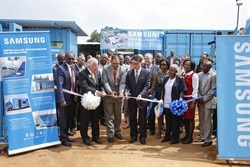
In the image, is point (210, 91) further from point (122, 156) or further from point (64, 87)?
point (64, 87)

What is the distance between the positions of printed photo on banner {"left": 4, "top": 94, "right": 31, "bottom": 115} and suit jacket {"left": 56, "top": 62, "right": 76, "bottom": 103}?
66cm

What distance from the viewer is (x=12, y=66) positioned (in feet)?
21.7

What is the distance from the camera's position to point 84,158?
6.36 metres

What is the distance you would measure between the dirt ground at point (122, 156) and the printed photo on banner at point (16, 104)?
0.86 m

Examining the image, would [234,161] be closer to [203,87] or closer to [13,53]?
[203,87]

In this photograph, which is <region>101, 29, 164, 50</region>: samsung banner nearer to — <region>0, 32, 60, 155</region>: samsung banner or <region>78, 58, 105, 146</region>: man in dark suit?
<region>78, 58, 105, 146</region>: man in dark suit

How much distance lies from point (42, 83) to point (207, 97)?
3.40 metres

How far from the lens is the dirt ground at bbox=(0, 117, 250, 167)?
6059mm

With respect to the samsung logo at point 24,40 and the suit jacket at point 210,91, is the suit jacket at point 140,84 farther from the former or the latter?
the samsung logo at point 24,40

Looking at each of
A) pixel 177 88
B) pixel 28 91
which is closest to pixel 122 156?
pixel 177 88

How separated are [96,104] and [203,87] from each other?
2.27 meters

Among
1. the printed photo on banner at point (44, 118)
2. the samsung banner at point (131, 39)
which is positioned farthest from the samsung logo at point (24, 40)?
the samsung banner at point (131, 39)

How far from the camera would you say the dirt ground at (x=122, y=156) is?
606 cm

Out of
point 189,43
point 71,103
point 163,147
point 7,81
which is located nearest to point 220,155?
point 163,147
